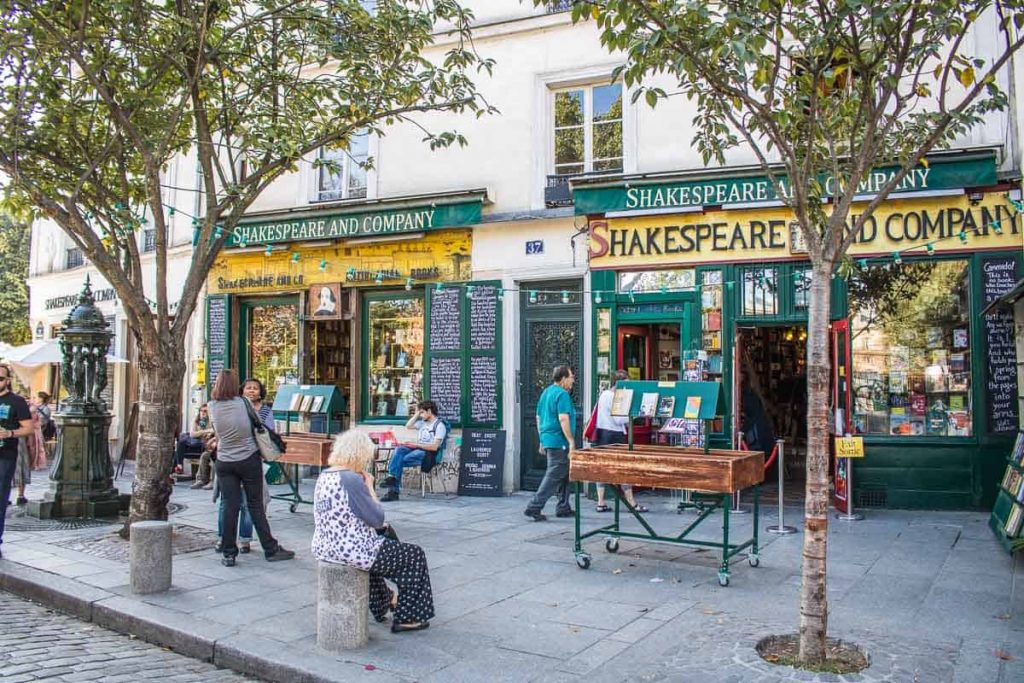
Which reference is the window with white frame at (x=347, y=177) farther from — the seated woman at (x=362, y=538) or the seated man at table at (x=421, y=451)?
the seated woman at (x=362, y=538)

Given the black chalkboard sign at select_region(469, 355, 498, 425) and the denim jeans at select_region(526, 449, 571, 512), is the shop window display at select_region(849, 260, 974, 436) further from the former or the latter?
the black chalkboard sign at select_region(469, 355, 498, 425)

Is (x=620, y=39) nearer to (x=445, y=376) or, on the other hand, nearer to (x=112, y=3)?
(x=112, y=3)

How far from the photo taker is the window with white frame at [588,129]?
1216 centimetres

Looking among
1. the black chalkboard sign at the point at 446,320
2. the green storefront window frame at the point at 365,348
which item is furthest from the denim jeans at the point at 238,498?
the green storefront window frame at the point at 365,348

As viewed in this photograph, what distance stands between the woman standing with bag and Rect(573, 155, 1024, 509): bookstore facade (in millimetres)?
5314

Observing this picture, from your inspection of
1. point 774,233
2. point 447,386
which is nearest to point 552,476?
point 447,386

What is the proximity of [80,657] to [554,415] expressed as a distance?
5590 millimetres

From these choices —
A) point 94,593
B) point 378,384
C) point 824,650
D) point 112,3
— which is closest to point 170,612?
point 94,593

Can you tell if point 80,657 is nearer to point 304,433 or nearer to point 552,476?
point 552,476

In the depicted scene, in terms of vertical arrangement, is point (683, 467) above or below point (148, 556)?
above

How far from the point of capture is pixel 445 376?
12719mm

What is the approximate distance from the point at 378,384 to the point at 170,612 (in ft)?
25.4

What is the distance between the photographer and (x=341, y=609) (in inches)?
211

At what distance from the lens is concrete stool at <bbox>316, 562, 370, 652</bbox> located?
5332 mm
